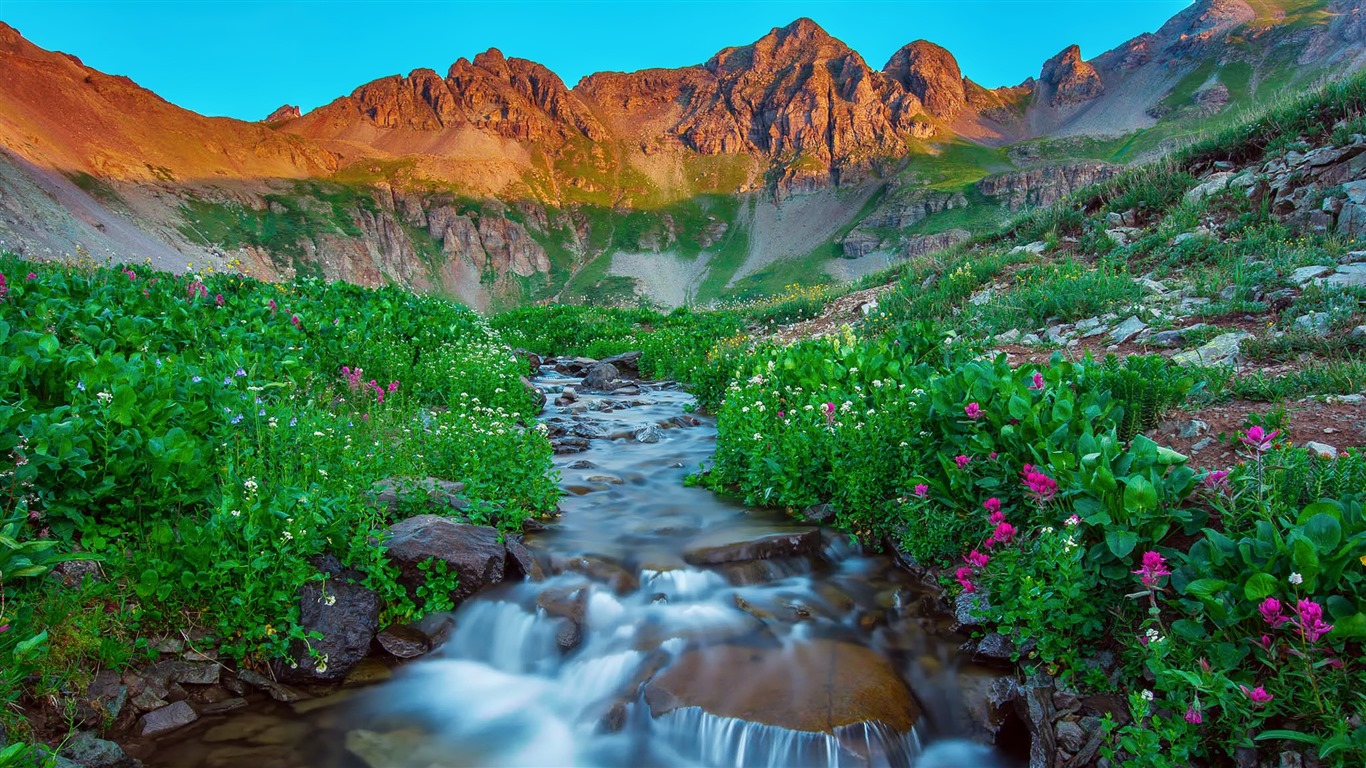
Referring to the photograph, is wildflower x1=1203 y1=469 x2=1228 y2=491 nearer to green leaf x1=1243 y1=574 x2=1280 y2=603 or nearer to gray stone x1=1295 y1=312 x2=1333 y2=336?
green leaf x1=1243 y1=574 x2=1280 y2=603

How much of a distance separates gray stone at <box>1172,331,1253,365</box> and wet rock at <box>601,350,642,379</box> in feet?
42.2

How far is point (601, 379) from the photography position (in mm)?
16141

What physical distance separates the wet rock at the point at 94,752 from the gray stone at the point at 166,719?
0.73 feet

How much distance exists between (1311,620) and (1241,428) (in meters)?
2.90

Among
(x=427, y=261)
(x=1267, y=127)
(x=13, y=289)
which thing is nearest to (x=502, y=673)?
(x=13, y=289)

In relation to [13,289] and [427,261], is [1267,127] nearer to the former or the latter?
[13,289]

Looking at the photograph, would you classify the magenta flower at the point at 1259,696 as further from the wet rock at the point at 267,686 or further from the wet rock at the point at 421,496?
the wet rock at the point at 421,496

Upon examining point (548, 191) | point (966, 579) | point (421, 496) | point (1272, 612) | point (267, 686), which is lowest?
point (966, 579)

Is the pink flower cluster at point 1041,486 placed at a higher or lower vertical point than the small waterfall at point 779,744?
higher

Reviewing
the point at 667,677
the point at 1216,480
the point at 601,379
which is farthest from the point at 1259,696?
the point at 601,379

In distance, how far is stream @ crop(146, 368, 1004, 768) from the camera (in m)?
4.01

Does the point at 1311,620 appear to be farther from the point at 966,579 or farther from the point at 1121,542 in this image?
Result: the point at 966,579

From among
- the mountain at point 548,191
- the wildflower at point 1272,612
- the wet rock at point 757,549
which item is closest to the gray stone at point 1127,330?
the wet rock at point 757,549

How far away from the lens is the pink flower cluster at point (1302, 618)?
266 centimetres
